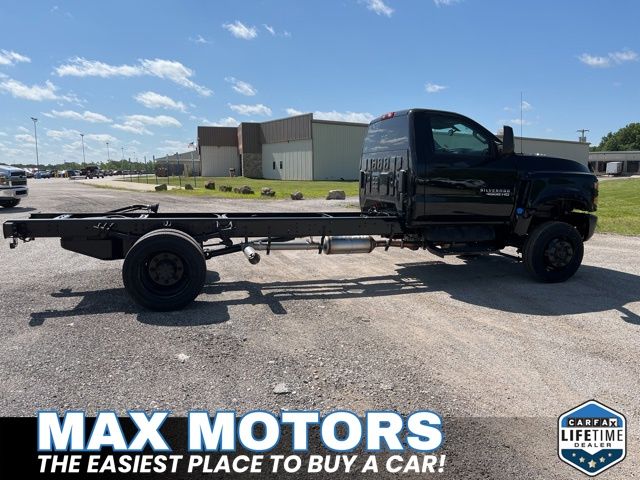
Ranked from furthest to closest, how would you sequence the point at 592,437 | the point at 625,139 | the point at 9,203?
the point at 625,139 → the point at 9,203 → the point at 592,437

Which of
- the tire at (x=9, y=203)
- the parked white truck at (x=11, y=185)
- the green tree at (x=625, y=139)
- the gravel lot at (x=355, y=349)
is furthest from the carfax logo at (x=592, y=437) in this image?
the green tree at (x=625, y=139)

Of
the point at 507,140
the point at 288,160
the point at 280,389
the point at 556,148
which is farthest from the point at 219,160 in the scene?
the point at 280,389

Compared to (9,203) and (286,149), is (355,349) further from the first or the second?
(286,149)

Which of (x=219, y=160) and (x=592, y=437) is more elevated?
(x=219, y=160)

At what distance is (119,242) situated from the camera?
20.0 ft

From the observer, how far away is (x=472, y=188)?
679 centimetres

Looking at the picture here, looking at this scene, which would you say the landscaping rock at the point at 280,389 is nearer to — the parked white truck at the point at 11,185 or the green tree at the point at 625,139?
the parked white truck at the point at 11,185

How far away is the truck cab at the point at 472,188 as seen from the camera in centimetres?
666

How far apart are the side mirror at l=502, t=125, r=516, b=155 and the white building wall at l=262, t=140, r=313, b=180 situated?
39.3 m

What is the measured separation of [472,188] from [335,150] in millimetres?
40420

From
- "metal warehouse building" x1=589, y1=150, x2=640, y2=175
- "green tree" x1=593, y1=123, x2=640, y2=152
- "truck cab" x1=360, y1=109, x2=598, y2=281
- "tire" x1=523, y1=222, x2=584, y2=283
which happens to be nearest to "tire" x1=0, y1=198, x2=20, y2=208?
"truck cab" x1=360, y1=109, x2=598, y2=281

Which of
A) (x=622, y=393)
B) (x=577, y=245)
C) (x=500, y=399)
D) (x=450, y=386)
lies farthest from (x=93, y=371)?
(x=577, y=245)

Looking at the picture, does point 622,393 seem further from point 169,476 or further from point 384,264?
point 384,264

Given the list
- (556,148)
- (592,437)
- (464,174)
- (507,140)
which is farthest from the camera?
(556,148)
